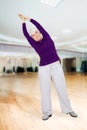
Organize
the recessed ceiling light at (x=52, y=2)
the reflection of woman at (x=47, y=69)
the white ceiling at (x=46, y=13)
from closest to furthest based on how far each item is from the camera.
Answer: the reflection of woman at (x=47, y=69) < the recessed ceiling light at (x=52, y=2) < the white ceiling at (x=46, y=13)

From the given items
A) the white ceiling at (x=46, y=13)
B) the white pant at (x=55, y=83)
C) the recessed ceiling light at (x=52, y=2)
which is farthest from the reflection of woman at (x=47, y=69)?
the white ceiling at (x=46, y=13)

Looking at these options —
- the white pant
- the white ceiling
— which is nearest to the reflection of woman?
the white pant

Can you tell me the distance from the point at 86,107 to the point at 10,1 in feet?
9.93

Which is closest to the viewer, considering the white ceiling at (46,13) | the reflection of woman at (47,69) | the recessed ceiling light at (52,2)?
the reflection of woman at (47,69)

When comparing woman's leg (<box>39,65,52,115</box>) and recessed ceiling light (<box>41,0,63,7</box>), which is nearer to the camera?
woman's leg (<box>39,65,52,115</box>)

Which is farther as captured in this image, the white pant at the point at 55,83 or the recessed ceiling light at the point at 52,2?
the recessed ceiling light at the point at 52,2

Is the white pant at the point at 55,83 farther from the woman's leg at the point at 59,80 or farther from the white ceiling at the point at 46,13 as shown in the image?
the white ceiling at the point at 46,13

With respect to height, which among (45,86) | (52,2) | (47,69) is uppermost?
(52,2)

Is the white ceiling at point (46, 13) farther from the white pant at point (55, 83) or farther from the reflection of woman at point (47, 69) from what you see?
the white pant at point (55, 83)

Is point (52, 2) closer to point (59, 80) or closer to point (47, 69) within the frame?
point (47, 69)

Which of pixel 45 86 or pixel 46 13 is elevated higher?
pixel 46 13

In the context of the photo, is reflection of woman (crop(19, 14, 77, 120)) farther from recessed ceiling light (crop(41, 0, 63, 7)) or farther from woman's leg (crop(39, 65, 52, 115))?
recessed ceiling light (crop(41, 0, 63, 7))

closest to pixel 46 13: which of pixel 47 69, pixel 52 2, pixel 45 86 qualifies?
pixel 52 2

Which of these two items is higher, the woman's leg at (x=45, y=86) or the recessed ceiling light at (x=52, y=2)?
the recessed ceiling light at (x=52, y=2)
